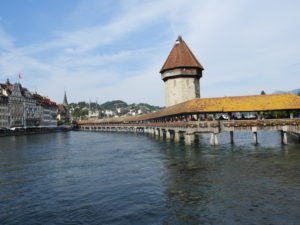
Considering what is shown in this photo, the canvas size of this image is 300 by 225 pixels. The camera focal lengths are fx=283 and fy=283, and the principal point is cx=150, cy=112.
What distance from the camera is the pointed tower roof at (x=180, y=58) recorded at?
53250 millimetres

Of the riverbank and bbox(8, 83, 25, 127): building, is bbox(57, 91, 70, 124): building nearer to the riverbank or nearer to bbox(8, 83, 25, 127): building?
the riverbank

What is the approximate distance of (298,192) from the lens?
12.5 meters

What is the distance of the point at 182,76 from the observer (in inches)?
2092

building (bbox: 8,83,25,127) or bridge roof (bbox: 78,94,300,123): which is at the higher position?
building (bbox: 8,83,25,127)

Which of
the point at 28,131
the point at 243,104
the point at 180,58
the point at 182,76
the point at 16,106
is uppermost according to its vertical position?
the point at 180,58

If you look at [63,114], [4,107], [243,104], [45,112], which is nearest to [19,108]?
[4,107]

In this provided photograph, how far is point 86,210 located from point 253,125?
21.4 meters

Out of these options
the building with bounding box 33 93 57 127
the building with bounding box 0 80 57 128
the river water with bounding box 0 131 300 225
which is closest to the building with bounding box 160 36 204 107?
the river water with bounding box 0 131 300 225

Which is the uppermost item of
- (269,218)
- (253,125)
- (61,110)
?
(61,110)

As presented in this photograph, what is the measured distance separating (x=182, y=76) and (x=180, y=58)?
3.65 m

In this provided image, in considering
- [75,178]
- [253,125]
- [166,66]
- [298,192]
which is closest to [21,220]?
[75,178]

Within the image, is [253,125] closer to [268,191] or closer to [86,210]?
[268,191]

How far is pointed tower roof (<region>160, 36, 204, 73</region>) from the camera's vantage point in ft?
175

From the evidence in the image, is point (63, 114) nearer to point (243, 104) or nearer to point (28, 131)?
point (28, 131)
